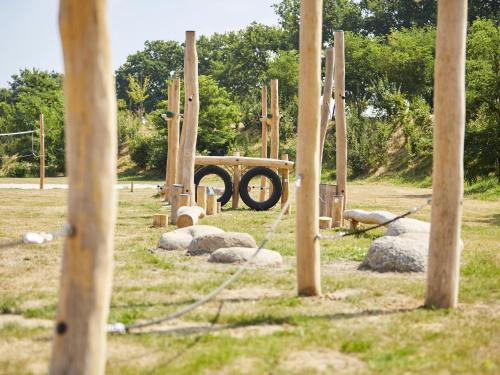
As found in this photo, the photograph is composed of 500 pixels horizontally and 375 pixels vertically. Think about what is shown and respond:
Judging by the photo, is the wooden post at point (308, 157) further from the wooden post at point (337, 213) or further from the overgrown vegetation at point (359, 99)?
the overgrown vegetation at point (359, 99)

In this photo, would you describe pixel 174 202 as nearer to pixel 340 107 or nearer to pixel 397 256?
pixel 340 107

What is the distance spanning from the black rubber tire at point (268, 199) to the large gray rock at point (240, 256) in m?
8.71

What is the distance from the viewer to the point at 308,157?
700 cm

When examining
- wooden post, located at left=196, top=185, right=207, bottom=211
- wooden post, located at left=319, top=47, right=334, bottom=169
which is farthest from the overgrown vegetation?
wooden post, located at left=196, top=185, right=207, bottom=211

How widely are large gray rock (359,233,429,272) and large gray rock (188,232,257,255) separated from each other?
1.76 metres

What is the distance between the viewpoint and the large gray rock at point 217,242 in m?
9.66

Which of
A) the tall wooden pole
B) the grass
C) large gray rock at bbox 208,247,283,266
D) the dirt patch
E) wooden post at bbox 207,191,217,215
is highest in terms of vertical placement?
the tall wooden pole

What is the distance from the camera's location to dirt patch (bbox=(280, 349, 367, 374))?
4.63 meters

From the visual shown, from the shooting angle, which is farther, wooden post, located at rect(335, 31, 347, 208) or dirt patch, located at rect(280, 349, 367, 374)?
wooden post, located at rect(335, 31, 347, 208)

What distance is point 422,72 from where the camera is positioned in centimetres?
4062

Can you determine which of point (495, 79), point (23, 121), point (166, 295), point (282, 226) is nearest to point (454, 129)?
point (166, 295)

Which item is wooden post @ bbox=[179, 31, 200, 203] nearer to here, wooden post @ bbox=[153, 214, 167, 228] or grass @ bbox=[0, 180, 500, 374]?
wooden post @ bbox=[153, 214, 167, 228]

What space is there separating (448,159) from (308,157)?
4.65ft

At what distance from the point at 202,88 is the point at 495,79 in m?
21.3
